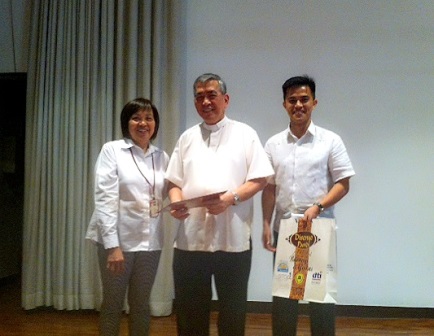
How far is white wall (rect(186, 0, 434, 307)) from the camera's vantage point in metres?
2.99

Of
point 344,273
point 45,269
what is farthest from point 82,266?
point 344,273

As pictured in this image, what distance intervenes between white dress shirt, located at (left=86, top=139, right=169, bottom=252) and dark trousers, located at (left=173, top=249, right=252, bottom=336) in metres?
0.26

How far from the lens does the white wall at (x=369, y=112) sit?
299 centimetres

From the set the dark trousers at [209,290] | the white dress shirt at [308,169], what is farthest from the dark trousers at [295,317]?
the white dress shirt at [308,169]

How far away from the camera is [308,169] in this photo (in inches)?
71.2

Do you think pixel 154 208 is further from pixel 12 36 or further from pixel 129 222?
pixel 12 36

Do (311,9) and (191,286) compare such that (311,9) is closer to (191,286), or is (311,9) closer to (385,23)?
(385,23)

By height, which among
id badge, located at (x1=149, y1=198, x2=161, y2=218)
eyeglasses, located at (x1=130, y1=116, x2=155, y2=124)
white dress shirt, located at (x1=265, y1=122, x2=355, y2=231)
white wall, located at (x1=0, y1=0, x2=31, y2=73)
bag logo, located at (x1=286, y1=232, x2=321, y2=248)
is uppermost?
white wall, located at (x1=0, y1=0, x2=31, y2=73)

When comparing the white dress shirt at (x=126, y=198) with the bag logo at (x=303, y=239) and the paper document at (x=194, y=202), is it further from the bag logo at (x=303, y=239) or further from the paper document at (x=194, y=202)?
the bag logo at (x=303, y=239)

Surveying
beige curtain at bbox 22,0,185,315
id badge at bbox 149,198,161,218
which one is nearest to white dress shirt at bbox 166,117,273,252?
id badge at bbox 149,198,161,218

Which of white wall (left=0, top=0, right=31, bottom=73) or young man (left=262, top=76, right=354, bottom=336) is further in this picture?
white wall (left=0, top=0, right=31, bottom=73)

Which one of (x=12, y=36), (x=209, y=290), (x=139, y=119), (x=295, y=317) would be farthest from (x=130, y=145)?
(x=12, y=36)

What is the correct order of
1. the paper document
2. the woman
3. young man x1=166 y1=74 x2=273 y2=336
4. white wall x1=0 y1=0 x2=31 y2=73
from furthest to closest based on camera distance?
1. white wall x1=0 y1=0 x2=31 y2=73
2. the woman
3. young man x1=166 y1=74 x2=273 y2=336
4. the paper document

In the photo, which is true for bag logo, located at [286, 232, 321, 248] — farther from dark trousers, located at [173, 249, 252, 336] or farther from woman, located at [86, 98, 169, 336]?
woman, located at [86, 98, 169, 336]
